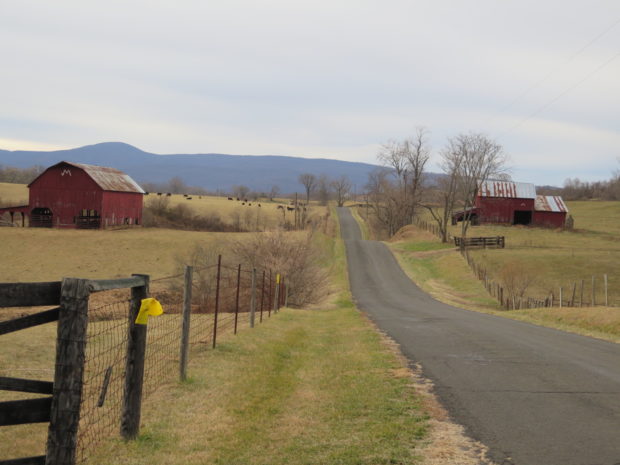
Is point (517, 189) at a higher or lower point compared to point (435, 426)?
higher

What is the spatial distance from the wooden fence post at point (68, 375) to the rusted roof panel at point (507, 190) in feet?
299

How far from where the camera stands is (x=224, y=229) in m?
82.6

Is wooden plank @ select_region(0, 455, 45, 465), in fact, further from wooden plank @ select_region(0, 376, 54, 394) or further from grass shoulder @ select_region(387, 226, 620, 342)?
grass shoulder @ select_region(387, 226, 620, 342)

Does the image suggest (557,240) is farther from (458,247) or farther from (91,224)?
(91,224)

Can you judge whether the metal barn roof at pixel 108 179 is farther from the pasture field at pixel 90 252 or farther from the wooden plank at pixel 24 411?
the wooden plank at pixel 24 411

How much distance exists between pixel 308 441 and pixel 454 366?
21.2ft

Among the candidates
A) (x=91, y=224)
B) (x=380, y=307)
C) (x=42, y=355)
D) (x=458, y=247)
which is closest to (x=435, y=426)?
(x=42, y=355)

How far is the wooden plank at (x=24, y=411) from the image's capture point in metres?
4.89

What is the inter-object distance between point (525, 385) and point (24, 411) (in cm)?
878

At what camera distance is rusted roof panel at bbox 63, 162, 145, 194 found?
7217 centimetres

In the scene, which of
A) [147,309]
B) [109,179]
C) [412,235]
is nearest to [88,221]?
[109,179]

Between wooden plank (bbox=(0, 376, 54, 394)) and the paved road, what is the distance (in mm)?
4664

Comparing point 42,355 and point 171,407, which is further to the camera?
point 42,355

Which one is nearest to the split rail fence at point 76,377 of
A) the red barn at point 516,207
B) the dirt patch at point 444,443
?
the dirt patch at point 444,443
